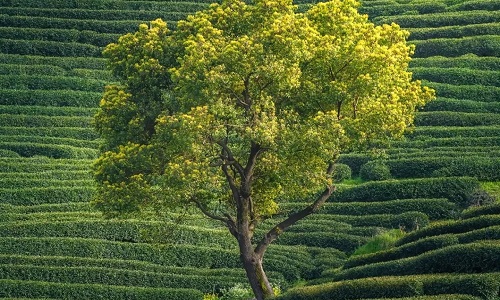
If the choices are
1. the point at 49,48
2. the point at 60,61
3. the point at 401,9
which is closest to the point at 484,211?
the point at 60,61

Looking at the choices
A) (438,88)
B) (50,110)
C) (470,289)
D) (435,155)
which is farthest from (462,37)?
(470,289)

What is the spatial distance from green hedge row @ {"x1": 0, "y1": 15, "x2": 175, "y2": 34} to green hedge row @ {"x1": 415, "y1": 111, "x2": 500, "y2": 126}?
Result: 26.0 m

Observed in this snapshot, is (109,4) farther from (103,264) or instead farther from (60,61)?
(103,264)

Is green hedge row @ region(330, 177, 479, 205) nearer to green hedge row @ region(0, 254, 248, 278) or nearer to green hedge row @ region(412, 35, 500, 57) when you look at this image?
green hedge row @ region(0, 254, 248, 278)

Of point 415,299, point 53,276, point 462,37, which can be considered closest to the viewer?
point 415,299

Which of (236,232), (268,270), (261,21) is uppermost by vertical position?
(261,21)

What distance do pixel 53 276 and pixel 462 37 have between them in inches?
1553

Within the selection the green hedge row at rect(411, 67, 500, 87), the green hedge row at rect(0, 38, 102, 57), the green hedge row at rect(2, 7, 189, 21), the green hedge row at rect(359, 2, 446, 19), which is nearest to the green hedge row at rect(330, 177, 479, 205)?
the green hedge row at rect(411, 67, 500, 87)

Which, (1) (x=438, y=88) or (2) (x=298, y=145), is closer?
(2) (x=298, y=145)

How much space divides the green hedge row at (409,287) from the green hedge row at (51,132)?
1310 inches

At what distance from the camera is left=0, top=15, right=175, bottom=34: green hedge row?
8106 cm

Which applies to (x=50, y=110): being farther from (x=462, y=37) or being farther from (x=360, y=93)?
(x=360, y=93)

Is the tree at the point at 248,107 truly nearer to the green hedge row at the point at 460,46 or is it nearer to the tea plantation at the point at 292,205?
the tea plantation at the point at 292,205

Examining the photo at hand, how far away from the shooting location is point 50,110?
67625 mm
